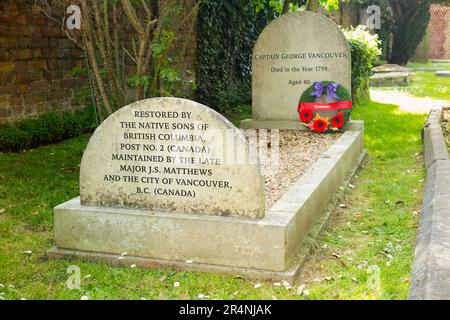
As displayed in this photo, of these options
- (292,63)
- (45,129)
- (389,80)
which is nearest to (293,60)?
(292,63)

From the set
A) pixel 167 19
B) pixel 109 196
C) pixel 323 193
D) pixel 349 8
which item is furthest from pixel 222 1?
pixel 349 8

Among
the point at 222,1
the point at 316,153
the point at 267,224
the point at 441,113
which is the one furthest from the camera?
the point at 222,1

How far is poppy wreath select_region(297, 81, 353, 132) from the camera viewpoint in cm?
775

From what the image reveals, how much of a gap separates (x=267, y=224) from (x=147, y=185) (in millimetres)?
936

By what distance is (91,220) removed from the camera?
4.30 meters

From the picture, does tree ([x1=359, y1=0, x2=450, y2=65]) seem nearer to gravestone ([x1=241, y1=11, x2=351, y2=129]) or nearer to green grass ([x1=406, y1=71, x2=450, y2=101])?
green grass ([x1=406, y1=71, x2=450, y2=101])

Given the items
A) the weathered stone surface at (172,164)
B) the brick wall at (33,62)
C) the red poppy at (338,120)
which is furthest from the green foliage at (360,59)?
the weathered stone surface at (172,164)

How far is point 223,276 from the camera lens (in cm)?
392

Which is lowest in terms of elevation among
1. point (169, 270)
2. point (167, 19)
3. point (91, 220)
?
point (169, 270)

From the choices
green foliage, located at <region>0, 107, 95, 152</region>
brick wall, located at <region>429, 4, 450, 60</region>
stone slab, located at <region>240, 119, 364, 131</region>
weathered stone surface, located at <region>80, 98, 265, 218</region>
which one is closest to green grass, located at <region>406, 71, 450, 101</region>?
stone slab, located at <region>240, 119, 364, 131</region>

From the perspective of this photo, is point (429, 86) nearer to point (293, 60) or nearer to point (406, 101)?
point (406, 101)

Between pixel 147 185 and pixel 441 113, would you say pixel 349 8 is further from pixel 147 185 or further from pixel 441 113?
pixel 147 185

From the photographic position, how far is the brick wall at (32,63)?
7824 mm
